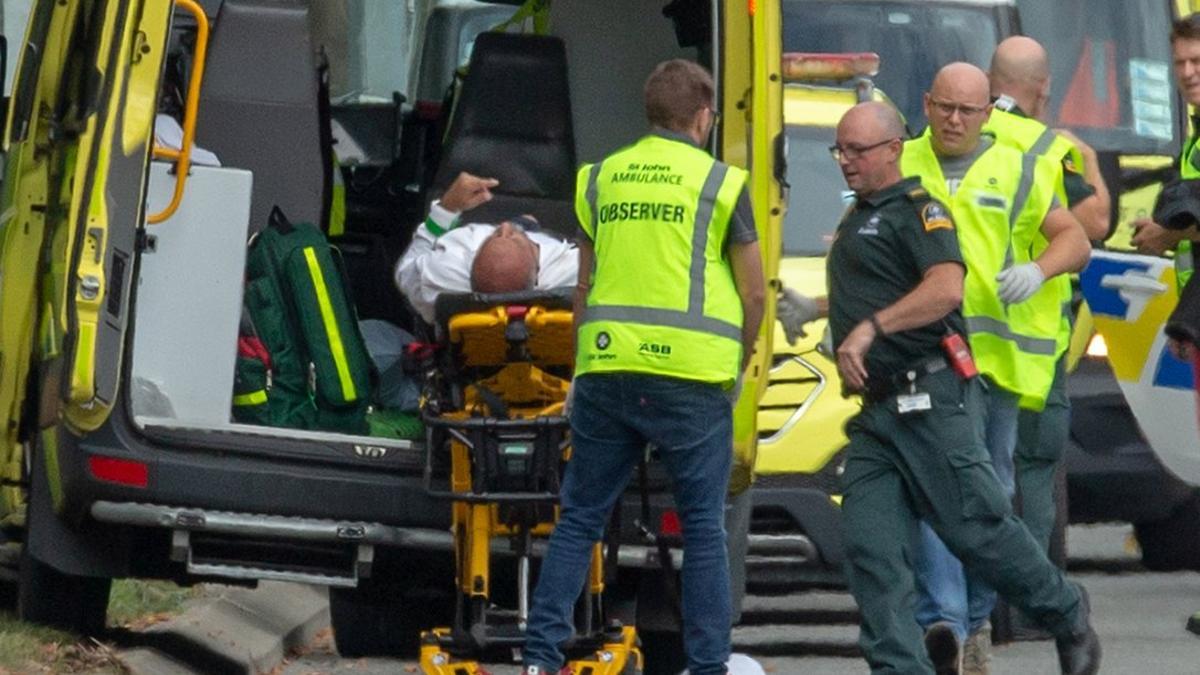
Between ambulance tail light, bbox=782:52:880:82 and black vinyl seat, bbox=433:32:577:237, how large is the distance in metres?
2.30

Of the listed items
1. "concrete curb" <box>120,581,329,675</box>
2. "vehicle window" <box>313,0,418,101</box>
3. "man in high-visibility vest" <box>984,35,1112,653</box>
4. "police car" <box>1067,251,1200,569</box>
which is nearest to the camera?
"man in high-visibility vest" <box>984,35,1112,653</box>

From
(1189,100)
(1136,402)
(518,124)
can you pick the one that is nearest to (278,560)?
(518,124)

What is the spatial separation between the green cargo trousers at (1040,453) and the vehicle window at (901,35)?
187 inches

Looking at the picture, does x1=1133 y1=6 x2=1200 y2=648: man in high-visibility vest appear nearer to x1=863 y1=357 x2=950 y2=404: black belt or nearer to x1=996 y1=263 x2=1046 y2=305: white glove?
x1=996 y1=263 x2=1046 y2=305: white glove

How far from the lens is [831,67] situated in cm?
1252

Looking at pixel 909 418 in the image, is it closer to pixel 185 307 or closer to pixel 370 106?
pixel 185 307

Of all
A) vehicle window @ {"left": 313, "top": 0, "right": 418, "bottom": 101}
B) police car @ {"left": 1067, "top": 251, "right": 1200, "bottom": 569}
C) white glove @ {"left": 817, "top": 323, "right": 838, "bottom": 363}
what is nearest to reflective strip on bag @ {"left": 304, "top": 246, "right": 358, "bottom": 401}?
white glove @ {"left": 817, "top": 323, "right": 838, "bottom": 363}

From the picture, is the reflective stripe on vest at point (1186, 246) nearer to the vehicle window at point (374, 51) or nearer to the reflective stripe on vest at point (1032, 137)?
the reflective stripe on vest at point (1032, 137)

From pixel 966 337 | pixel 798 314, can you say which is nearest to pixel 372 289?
pixel 798 314

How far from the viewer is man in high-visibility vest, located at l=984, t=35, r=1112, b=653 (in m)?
9.36

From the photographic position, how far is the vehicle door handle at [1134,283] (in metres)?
11.2

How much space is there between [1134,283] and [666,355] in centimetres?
340

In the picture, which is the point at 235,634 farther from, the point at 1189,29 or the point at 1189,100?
the point at 1189,29

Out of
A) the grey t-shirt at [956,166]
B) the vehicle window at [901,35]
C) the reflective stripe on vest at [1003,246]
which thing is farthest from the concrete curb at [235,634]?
the vehicle window at [901,35]
